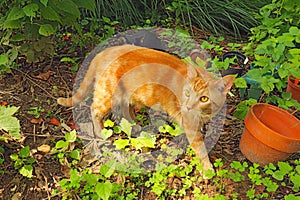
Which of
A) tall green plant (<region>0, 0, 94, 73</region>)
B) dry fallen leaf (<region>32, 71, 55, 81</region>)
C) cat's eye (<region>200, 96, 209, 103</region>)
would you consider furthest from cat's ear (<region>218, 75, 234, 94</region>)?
dry fallen leaf (<region>32, 71, 55, 81</region>)

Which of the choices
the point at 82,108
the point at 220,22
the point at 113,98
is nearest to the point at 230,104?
the point at 113,98

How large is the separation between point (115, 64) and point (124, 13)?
1.84m

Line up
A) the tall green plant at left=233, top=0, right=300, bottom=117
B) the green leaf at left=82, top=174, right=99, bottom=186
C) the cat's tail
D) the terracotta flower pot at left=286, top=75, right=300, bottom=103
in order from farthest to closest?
the terracotta flower pot at left=286, top=75, right=300, bottom=103 → the cat's tail → the tall green plant at left=233, top=0, right=300, bottom=117 → the green leaf at left=82, top=174, right=99, bottom=186

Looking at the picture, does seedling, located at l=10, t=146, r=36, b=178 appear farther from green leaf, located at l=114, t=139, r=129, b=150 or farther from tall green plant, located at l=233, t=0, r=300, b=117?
tall green plant, located at l=233, t=0, r=300, b=117

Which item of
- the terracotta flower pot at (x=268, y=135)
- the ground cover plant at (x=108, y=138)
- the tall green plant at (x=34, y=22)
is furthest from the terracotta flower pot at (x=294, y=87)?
the tall green plant at (x=34, y=22)

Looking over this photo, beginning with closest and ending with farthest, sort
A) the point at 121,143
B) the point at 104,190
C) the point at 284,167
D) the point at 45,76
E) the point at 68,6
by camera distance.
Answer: the point at 104,190
the point at 284,167
the point at 121,143
the point at 68,6
the point at 45,76

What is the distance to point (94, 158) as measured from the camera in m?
2.92

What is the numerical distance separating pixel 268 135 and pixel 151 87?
3.30ft

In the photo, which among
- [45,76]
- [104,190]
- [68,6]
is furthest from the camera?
[45,76]

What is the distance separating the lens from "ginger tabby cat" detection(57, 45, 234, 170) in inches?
111

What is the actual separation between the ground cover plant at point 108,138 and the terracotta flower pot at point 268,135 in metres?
0.09

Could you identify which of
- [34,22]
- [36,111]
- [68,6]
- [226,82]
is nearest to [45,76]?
[36,111]

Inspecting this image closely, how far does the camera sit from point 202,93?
2697mm

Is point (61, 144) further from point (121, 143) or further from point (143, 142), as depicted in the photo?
point (143, 142)
